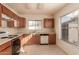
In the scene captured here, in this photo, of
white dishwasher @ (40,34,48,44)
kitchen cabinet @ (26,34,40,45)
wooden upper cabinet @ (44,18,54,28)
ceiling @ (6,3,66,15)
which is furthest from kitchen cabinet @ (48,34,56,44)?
ceiling @ (6,3,66,15)

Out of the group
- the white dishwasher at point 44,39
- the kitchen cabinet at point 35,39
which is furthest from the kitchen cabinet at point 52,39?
the kitchen cabinet at point 35,39

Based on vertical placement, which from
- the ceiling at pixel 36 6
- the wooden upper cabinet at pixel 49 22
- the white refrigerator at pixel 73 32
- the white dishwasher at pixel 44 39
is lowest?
the white dishwasher at pixel 44 39

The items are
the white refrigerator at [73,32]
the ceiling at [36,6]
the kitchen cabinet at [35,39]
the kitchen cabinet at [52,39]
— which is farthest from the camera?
the kitchen cabinet at [35,39]

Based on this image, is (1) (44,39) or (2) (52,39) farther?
(1) (44,39)

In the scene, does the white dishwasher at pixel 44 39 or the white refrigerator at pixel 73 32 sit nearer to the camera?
the white refrigerator at pixel 73 32

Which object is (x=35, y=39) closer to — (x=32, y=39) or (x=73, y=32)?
(x=32, y=39)

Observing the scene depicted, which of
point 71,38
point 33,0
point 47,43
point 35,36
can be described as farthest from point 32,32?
point 33,0

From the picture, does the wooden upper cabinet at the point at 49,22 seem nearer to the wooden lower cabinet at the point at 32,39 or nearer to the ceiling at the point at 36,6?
the wooden lower cabinet at the point at 32,39

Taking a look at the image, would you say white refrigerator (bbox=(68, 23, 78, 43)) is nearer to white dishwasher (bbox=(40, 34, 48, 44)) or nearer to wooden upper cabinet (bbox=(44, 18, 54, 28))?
white dishwasher (bbox=(40, 34, 48, 44))

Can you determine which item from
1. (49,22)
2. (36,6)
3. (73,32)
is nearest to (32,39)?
(49,22)

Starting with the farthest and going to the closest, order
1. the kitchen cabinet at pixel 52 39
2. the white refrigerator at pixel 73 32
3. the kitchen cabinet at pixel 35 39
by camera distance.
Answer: the kitchen cabinet at pixel 35 39, the kitchen cabinet at pixel 52 39, the white refrigerator at pixel 73 32

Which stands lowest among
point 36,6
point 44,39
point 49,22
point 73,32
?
point 44,39

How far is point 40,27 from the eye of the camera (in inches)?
363
